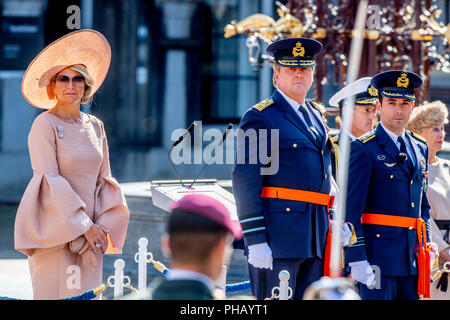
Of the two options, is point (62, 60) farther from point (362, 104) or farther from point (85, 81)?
point (362, 104)

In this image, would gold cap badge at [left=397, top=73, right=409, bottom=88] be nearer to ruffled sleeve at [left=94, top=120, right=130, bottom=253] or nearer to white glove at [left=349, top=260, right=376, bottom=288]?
white glove at [left=349, top=260, right=376, bottom=288]

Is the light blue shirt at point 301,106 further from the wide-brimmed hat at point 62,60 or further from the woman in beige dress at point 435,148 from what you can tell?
the woman in beige dress at point 435,148

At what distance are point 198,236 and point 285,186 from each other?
1.93m

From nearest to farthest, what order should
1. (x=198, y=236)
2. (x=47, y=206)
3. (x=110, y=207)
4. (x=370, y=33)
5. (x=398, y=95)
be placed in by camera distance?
(x=198, y=236), (x=47, y=206), (x=110, y=207), (x=398, y=95), (x=370, y=33)

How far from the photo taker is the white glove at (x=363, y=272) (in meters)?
4.34

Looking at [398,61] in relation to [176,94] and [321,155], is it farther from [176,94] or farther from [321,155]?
[176,94]

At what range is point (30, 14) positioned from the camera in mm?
13109

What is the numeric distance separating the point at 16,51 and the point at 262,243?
32.7 ft

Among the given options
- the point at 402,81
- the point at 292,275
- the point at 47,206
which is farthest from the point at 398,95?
the point at 47,206

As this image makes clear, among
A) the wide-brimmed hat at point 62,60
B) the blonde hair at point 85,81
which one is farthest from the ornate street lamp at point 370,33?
the blonde hair at point 85,81

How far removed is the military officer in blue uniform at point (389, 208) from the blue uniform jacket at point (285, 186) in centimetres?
28

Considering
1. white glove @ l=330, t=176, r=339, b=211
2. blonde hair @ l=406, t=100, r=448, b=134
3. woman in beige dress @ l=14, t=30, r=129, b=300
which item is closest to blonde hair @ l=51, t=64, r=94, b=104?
woman in beige dress @ l=14, t=30, r=129, b=300

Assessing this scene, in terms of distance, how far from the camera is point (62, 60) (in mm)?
4441
